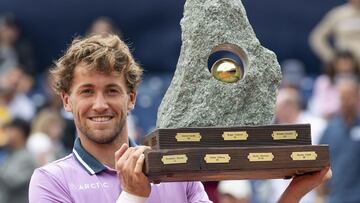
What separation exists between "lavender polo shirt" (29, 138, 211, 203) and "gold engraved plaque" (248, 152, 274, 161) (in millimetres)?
535

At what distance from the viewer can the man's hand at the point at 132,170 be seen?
543 cm

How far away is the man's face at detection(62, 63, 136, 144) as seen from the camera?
5812 mm

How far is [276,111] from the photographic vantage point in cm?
1196

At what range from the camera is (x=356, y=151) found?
36.8ft

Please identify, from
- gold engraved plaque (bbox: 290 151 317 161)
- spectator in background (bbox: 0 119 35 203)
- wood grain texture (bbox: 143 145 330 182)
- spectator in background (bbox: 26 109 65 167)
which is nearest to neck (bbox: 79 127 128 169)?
wood grain texture (bbox: 143 145 330 182)

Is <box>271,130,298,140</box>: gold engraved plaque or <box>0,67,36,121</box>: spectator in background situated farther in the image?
<box>0,67,36,121</box>: spectator in background

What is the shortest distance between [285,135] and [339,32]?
8555 mm

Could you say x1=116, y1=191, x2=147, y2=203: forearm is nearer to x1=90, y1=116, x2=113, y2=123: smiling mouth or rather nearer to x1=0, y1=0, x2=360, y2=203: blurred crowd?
x1=90, y1=116, x2=113, y2=123: smiling mouth

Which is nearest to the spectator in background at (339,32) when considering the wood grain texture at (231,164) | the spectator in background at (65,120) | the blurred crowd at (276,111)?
the blurred crowd at (276,111)

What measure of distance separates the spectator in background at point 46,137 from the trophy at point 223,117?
20.7 feet

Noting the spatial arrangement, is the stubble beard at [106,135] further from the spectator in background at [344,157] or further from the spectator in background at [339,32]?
Result: the spectator in background at [339,32]

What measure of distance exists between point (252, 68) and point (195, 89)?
0.28 metres

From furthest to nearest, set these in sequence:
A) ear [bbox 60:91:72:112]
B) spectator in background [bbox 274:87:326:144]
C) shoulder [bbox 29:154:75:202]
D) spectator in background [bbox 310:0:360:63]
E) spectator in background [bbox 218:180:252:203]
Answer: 1. spectator in background [bbox 310:0:360:63]
2. spectator in background [bbox 274:87:326:144]
3. spectator in background [bbox 218:180:252:203]
4. ear [bbox 60:91:72:112]
5. shoulder [bbox 29:154:75:202]

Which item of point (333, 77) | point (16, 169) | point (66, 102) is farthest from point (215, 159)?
point (333, 77)
